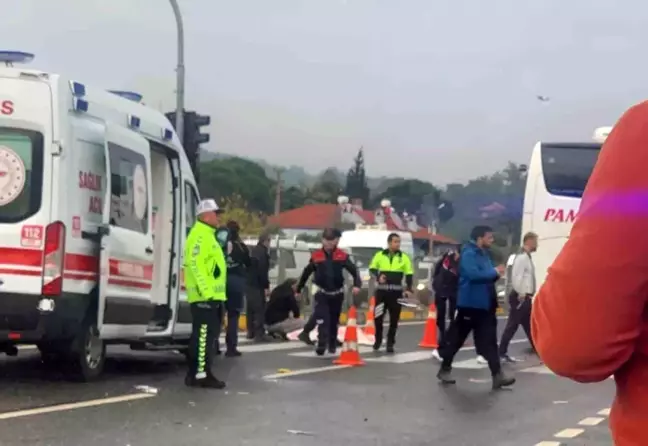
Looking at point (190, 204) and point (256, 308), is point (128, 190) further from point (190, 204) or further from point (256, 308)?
point (256, 308)

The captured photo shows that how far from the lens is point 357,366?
47.0 ft

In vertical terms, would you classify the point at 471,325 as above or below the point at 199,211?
below

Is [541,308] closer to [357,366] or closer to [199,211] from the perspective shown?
[199,211]

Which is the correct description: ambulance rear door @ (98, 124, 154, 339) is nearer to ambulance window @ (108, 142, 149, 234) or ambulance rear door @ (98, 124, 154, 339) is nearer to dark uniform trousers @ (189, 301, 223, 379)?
ambulance window @ (108, 142, 149, 234)

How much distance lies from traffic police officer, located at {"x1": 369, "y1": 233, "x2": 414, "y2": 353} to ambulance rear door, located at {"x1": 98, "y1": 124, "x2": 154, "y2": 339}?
5659mm

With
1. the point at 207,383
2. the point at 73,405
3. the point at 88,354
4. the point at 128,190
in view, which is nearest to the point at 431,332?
the point at 207,383

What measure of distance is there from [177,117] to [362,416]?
450 inches

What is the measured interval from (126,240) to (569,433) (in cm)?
476

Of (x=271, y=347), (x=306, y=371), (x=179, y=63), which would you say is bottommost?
(x=271, y=347)

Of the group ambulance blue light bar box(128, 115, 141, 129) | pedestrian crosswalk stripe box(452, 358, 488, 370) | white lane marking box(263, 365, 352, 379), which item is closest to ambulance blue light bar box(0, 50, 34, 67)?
ambulance blue light bar box(128, 115, 141, 129)

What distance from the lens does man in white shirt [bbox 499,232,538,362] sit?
1625 cm

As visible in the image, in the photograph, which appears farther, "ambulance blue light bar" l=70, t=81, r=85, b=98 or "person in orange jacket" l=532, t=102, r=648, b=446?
"ambulance blue light bar" l=70, t=81, r=85, b=98

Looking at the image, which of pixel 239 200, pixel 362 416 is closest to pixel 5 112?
pixel 362 416

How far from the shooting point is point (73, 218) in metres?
10.2
